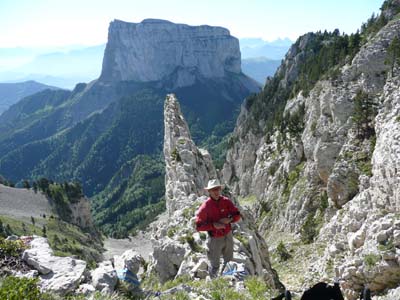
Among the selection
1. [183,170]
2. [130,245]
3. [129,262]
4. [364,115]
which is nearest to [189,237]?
[129,262]

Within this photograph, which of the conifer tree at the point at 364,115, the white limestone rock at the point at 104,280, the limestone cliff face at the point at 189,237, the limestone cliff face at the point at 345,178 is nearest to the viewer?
the white limestone rock at the point at 104,280

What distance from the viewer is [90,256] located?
351ft

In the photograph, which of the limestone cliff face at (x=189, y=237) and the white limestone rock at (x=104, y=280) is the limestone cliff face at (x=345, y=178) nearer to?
the limestone cliff face at (x=189, y=237)

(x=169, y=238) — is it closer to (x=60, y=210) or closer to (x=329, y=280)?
(x=329, y=280)

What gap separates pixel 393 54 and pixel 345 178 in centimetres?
1619

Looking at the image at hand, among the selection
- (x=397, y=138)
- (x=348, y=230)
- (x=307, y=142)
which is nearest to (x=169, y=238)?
(x=348, y=230)

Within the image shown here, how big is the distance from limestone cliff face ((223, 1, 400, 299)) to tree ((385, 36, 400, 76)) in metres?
0.93

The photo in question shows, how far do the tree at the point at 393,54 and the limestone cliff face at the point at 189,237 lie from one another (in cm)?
2535

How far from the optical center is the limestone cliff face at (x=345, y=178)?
73.9ft

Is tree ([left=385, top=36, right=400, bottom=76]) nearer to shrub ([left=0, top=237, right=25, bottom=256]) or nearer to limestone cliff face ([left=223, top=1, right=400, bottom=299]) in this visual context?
limestone cliff face ([left=223, top=1, right=400, bottom=299])

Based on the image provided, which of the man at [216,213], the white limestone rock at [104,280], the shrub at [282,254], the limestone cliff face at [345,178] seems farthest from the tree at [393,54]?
the white limestone rock at [104,280]

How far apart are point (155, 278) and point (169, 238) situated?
276 cm

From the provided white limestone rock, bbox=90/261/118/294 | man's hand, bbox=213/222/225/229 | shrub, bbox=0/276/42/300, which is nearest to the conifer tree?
man's hand, bbox=213/222/225/229

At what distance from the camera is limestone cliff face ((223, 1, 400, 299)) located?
73.9 ft
